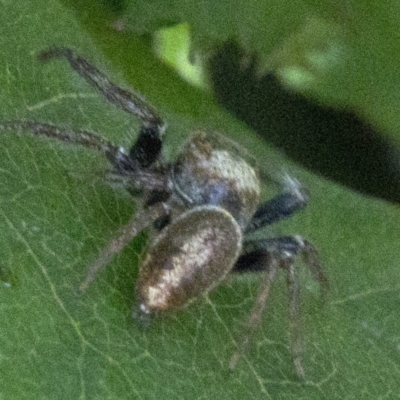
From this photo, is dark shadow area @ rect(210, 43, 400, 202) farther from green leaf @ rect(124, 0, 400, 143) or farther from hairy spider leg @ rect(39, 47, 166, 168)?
hairy spider leg @ rect(39, 47, 166, 168)

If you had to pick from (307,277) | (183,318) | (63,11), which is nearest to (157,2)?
(63,11)

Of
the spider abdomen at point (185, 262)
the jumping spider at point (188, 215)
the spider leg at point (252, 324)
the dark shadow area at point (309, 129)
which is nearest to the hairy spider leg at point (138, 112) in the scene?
the jumping spider at point (188, 215)

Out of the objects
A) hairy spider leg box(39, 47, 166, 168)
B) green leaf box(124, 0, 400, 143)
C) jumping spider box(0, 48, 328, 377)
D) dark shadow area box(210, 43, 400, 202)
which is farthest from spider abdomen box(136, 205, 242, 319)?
green leaf box(124, 0, 400, 143)

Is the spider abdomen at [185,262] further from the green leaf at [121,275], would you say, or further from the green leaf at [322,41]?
the green leaf at [322,41]

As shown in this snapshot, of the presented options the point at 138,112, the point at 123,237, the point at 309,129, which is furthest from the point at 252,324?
the point at 309,129

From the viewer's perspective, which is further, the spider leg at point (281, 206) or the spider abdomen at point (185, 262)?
the spider leg at point (281, 206)

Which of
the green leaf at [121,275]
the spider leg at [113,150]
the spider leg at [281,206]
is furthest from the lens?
the spider leg at [281,206]
